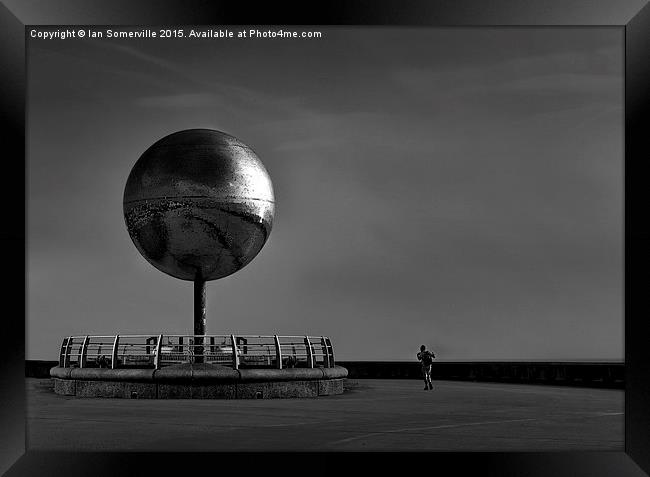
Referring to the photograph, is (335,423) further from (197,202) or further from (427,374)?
(427,374)

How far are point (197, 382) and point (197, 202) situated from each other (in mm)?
3485

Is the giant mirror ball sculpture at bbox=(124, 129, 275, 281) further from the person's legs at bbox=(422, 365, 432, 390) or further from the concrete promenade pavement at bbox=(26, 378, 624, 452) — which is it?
the person's legs at bbox=(422, 365, 432, 390)

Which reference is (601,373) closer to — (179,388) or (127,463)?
(179,388)

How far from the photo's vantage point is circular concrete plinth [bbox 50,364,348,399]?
17484mm

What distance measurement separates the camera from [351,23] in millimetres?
8250

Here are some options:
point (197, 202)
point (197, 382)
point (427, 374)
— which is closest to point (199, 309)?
point (197, 382)

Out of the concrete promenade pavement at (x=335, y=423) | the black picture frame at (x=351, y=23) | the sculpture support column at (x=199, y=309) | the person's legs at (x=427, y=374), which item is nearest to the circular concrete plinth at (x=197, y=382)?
the concrete promenade pavement at (x=335, y=423)

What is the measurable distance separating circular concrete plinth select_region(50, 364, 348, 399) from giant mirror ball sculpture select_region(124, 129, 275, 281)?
2396 millimetres

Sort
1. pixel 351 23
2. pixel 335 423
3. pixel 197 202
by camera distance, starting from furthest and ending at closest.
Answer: pixel 197 202, pixel 335 423, pixel 351 23

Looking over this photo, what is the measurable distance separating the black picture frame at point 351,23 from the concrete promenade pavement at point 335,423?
1.49 m

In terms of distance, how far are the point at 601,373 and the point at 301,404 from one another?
10.6 metres

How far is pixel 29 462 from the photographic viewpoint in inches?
338

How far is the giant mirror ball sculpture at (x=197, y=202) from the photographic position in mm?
18031

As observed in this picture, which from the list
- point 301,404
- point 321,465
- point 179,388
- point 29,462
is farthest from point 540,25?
point 179,388
